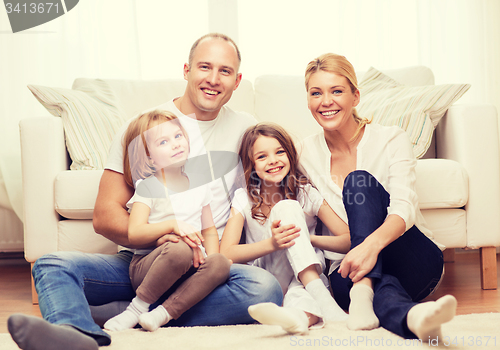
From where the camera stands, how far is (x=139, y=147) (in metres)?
1.24

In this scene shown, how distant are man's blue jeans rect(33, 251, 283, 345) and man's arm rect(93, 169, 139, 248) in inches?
2.9

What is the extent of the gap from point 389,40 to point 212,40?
1457 millimetres

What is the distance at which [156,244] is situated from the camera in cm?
113

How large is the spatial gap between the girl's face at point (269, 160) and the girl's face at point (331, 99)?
0.16 m

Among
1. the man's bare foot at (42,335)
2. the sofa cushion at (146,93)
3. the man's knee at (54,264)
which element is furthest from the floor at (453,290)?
the sofa cushion at (146,93)

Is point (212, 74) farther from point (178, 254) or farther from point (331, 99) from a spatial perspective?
point (178, 254)

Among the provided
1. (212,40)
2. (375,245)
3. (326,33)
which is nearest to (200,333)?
(375,245)

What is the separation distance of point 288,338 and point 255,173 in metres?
0.56

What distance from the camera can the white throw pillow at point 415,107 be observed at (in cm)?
171

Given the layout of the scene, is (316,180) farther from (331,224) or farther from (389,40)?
(389,40)

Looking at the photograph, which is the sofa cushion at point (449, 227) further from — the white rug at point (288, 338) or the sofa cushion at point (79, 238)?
the sofa cushion at point (79, 238)

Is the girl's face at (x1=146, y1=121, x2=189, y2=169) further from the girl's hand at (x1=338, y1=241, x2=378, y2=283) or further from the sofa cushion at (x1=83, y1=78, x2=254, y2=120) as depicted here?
the sofa cushion at (x1=83, y1=78, x2=254, y2=120)

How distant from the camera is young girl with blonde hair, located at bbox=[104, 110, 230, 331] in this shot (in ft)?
3.42

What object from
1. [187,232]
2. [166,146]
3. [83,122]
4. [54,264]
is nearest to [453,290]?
[187,232]
